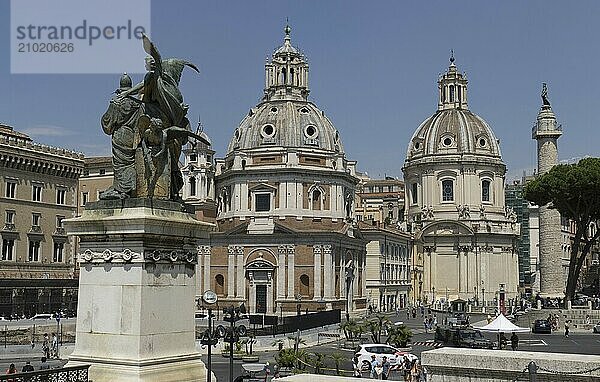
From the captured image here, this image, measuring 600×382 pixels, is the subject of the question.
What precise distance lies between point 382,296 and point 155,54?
88.4 m

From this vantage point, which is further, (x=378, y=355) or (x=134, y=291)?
(x=378, y=355)

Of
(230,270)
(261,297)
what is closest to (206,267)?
(230,270)

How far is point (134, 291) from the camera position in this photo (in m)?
9.43

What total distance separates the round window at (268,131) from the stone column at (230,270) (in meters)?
12.9

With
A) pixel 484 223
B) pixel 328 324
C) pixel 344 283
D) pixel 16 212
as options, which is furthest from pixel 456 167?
pixel 16 212

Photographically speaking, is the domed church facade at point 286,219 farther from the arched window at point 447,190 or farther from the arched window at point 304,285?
the arched window at point 447,190

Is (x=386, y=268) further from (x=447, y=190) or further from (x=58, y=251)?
(x=58, y=251)

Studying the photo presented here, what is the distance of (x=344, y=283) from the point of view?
81.2m

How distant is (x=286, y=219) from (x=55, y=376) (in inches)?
2835

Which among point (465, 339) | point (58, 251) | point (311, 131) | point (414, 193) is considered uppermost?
point (311, 131)

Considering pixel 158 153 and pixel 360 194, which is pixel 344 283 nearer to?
pixel 360 194

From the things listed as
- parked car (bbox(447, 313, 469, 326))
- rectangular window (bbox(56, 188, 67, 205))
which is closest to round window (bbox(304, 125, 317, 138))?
rectangular window (bbox(56, 188, 67, 205))

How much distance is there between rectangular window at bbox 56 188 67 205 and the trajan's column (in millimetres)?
45041

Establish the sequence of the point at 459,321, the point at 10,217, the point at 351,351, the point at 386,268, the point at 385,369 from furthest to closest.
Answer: the point at 386,268, the point at 10,217, the point at 459,321, the point at 351,351, the point at 385,369
